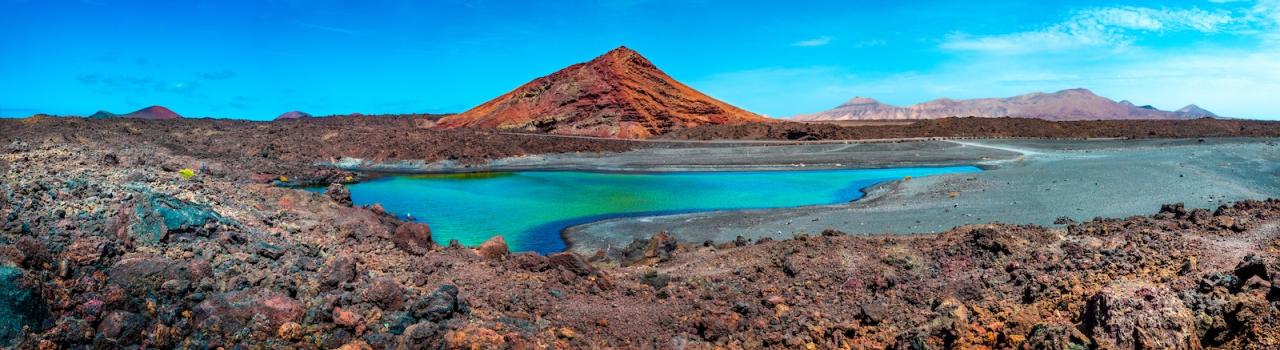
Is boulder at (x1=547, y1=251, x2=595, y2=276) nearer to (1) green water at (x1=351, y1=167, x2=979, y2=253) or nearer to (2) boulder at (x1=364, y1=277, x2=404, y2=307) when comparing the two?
(2) boulder at (x1=364, y1=277, x2=404, y2=307)

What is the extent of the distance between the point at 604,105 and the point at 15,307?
55.2 meters

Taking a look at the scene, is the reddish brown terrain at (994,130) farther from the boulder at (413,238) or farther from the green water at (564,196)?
the boulder at (413,238)

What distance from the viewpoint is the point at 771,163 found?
40188 mm

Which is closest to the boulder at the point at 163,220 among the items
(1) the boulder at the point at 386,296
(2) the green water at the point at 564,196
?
(1) the boulder at the point at 386,296

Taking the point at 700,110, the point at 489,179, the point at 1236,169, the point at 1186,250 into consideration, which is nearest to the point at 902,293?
the point at 1186,250

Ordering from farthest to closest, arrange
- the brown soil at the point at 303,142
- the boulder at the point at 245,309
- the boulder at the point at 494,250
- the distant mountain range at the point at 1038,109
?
1. the distant mountain range at the point at 1038,109
2. the brown soil at the point at 303,142
3. the boulder at the point at 494,250
4. the boulder at the point at 245,309

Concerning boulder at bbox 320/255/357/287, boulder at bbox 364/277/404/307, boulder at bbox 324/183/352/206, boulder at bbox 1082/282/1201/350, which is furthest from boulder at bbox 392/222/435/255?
boulder at bbox 1082/282/1201/350

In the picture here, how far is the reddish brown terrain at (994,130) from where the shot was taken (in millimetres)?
53094

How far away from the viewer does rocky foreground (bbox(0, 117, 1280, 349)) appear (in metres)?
5.22

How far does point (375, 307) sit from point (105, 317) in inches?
78.2

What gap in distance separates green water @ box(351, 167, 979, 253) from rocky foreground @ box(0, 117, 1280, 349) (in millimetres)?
7983

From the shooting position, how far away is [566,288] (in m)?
8.48

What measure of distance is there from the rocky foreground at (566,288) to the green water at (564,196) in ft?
26.2

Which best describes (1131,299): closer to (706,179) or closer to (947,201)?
(947,201)
